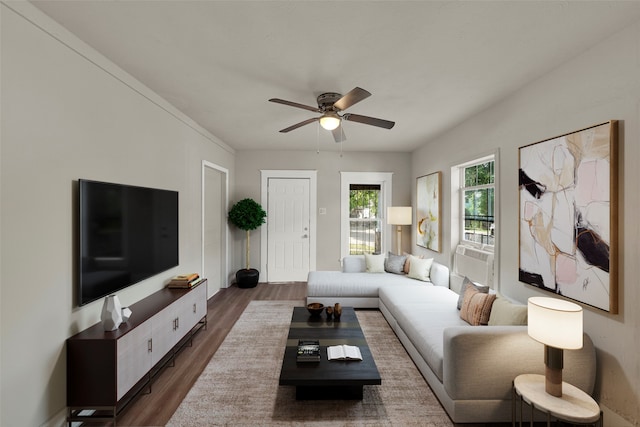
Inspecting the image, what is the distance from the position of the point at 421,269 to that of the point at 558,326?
8.87 ft

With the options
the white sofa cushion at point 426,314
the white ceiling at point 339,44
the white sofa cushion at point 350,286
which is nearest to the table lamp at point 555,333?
the white sofa cushion at point 426,314

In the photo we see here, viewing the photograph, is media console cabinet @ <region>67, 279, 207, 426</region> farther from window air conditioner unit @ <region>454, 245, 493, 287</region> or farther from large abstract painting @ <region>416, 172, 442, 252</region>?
large abstract painting @ <region>416, 172, 442, 252</region>

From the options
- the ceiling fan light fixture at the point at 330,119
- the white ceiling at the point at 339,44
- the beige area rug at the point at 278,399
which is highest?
the white ceiling at the point at 339,44

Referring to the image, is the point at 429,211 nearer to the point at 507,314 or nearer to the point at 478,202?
the point at 478,202

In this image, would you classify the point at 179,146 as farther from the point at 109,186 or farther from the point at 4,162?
the point at 4,162

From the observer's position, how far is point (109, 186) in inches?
88.6

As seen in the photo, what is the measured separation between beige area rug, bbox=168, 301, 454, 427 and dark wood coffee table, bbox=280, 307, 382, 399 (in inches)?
3.1

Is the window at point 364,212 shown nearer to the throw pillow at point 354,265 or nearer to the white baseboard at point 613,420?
the throw pillow at point 354,265

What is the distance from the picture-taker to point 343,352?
231 cm

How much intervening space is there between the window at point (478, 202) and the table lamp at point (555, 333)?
1.55m

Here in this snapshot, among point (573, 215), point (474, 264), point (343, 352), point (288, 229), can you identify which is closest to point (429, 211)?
point (474, 264)

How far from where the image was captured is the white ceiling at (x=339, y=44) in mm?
1689

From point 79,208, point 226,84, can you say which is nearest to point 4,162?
point 79,208

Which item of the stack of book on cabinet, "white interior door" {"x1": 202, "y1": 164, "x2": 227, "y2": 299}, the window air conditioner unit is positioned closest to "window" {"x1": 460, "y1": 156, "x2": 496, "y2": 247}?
the window air conditioner unit
